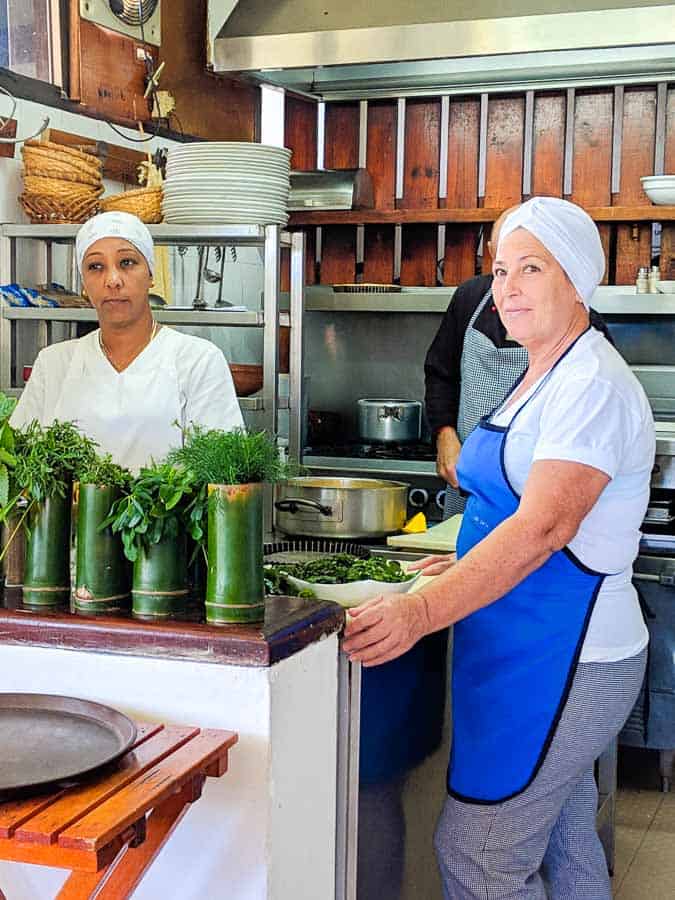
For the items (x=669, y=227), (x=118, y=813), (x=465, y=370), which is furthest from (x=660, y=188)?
(x=118, y=813)

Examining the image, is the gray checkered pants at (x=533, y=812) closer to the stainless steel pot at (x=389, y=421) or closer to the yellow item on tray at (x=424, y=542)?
the yellow item on tray at (x=424, y=542)

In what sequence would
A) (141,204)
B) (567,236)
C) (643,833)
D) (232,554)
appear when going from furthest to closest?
1. (141,204)
2. (643,833)
3. (567,236)
4. (232,554)

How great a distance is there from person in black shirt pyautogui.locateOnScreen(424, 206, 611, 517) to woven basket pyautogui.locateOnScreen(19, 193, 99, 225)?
1.34 meters

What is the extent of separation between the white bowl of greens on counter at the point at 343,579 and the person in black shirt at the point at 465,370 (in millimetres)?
1681

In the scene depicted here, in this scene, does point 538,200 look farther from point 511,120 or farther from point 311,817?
point 511,120

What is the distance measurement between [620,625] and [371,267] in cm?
352

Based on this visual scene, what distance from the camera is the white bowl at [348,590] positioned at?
7.01 ft

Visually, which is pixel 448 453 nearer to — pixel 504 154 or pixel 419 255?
pixel 419 255

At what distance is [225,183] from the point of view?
13.1 feet

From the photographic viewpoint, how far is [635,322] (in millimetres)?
4953

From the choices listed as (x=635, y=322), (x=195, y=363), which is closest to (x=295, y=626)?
(x=195, y=363)

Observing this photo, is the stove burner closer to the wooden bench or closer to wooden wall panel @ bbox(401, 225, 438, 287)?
wooden wall panel @ bbox(401, 225, 438, 287)

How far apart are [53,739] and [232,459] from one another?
1.52 feet

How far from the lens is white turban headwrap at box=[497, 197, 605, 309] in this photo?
2.10 m
